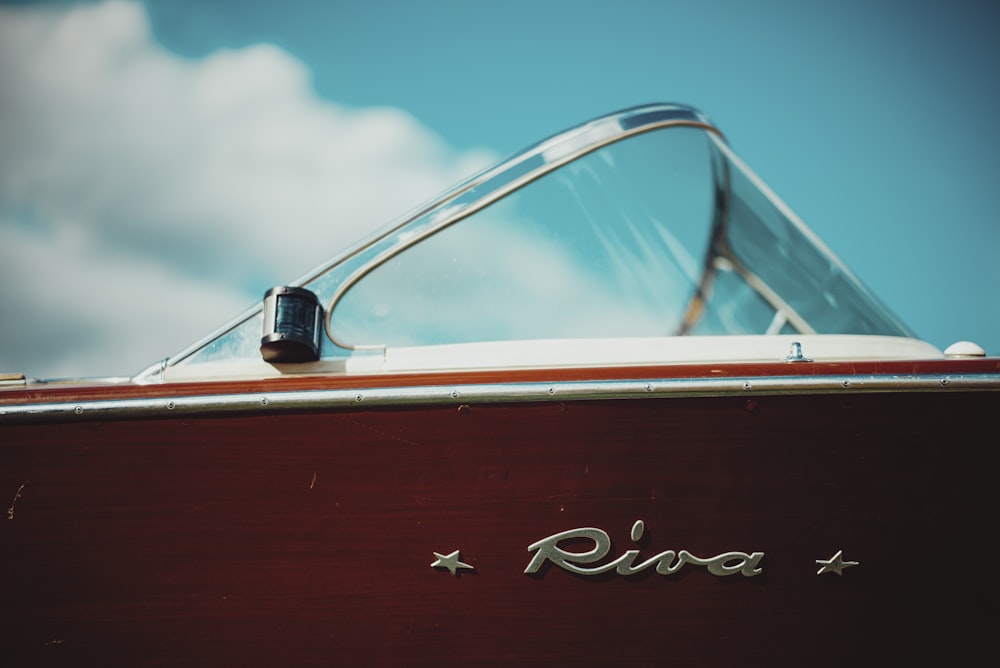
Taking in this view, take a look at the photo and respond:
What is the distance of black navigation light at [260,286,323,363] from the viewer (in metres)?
1.68

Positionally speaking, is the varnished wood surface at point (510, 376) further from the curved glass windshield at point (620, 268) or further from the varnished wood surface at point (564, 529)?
the curved glass windshield at point (620, 268)

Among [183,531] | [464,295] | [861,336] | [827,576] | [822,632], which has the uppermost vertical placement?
[464,295]

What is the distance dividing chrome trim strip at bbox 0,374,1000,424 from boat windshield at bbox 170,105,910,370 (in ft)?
0.99

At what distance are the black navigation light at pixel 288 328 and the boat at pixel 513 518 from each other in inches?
6.6

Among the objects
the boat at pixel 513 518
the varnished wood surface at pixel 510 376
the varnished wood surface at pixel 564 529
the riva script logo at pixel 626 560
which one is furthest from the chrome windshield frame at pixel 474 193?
the riva script logo at pixel 626 560

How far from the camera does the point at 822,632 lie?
1475mm

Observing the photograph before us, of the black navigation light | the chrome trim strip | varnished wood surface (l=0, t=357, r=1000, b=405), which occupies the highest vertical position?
the black navigation light

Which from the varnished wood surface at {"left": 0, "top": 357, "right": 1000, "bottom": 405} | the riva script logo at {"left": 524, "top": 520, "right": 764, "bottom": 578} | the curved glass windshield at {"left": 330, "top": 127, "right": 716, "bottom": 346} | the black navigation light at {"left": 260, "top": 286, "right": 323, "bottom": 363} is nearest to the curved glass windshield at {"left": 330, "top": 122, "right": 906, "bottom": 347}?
the curved glass windshield at {"left": 330, "top": 127, "right": 716, "bottom": 346}

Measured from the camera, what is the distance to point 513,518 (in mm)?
1473

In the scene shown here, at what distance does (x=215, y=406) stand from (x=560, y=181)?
1.26 m

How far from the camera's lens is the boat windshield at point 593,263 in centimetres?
188

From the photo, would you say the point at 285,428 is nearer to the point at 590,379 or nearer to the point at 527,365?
the point at 527,365

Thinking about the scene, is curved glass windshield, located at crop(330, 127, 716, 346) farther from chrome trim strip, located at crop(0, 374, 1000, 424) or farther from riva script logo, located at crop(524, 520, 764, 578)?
riva script logo, located at crop(524, 520, 764, 578)

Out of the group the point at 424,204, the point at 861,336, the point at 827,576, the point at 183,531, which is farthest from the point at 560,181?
the point at 183,531
